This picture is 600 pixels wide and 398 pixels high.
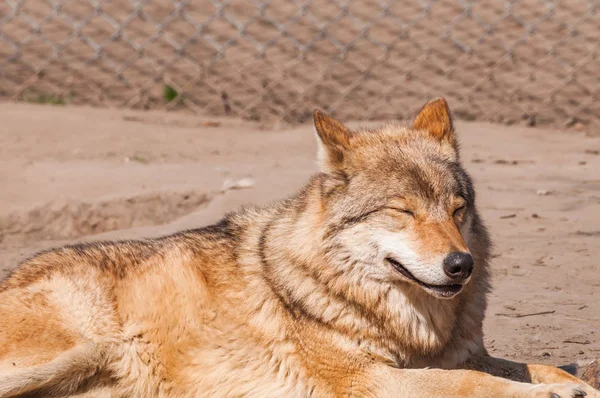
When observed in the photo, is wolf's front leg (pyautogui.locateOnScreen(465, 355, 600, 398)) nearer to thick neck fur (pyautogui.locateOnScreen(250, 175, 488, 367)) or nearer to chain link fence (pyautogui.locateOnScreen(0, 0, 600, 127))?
thick neck fur (pyautogui.locateOnScreen(250, 175, 488, 367))

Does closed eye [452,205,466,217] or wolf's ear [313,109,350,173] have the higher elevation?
wolf's ear [313,109,350,173]

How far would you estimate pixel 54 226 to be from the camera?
709 centimetres

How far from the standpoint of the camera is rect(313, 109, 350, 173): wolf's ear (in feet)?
13.3

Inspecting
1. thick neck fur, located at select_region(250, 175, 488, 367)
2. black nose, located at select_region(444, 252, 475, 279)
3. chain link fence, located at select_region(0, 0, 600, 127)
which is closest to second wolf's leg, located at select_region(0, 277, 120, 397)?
thick neck fur, located at select_region(250, 175, 488, 367)

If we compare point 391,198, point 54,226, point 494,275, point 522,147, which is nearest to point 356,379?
point 391,198

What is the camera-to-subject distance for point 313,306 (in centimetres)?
402

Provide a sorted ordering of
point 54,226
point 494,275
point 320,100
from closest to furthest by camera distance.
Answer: point 494,275
point 54,226
point 320,100

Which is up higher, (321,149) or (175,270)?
(321,149)

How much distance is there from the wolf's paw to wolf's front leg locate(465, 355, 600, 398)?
0.07m

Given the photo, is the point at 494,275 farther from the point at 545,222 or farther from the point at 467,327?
the point at 467,327

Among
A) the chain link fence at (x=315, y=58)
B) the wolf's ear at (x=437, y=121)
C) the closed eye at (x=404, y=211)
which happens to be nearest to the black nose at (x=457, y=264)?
the closed eye at (x=404, y=211)

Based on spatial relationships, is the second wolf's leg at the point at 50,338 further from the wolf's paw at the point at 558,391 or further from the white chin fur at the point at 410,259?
the wolf's paw at the point at 558,391

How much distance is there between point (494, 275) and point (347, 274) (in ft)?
6.64

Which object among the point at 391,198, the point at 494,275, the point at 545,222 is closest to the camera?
the point at 391,198
